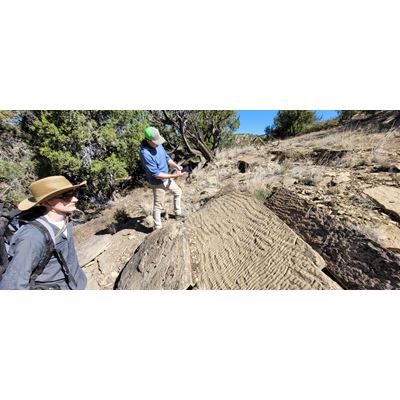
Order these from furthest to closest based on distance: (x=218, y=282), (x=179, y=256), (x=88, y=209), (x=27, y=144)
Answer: (x=88, y=209), (x=27, y=144), (x=179, y=256), (x=218, y=282)

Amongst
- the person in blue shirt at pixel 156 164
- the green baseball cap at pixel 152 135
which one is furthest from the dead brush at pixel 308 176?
the green baseball cap at pixel 152 135

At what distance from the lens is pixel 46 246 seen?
1.35m

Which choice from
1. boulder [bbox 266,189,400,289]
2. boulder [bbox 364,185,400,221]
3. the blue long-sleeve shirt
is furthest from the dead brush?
the blue long-sleeve shirt

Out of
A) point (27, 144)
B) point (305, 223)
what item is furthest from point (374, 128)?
point (27, 144)

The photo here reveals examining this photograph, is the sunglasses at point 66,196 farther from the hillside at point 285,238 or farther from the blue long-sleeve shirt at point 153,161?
the blue long-sleeve shirt at point 153,161

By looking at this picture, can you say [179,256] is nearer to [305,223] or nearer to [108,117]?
[305,223]

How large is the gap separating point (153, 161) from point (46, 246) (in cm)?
189

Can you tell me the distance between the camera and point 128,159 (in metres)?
6.35

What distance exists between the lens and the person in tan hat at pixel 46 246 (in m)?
1.25

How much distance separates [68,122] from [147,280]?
4.97 metres

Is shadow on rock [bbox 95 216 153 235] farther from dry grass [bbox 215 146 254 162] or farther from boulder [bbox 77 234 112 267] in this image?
dry grass [bbox 215 146 254 162]

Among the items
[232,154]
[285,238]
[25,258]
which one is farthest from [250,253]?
[232,154]

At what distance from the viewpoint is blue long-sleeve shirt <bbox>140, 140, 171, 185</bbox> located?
2.96 metres

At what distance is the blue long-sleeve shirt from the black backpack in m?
1.63
